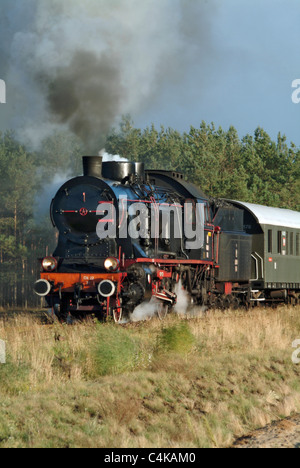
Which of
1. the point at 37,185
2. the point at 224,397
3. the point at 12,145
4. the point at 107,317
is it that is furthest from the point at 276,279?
the point at 12,145

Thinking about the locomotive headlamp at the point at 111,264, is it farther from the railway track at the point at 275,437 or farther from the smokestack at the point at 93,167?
the railway track at the point at 275,437

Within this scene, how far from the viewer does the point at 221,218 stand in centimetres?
2153

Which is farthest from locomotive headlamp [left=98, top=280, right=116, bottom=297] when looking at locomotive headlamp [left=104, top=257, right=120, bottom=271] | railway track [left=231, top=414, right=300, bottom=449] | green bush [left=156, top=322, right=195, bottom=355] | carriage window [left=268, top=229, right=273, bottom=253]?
carriage window [left=268, top=229, right=273, bottom=253]

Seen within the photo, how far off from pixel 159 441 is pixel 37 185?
3441 cm

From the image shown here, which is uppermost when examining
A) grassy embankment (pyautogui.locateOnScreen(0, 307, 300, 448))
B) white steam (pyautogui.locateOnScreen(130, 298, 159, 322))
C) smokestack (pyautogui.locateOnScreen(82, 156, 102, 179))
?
smokestack (pyautogui.locateOnScreen(82, 156, 102, 179))

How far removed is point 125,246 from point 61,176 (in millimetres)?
18153

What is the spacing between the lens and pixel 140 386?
9.95 m
